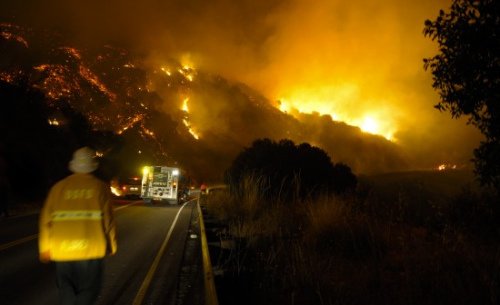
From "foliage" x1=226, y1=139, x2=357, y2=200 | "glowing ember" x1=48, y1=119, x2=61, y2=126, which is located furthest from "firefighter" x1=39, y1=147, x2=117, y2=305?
"glowing ember" x1=48, y1=119, x2=61, y2=126

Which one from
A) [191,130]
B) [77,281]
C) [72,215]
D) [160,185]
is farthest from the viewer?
[191,130]

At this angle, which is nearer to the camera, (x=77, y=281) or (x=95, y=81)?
(x=77, y=281)

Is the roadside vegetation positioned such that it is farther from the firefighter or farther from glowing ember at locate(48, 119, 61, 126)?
glowing ember at locate(48, 119, 61, 126)

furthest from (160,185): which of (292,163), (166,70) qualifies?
(166,70)

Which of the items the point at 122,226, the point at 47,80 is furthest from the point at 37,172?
the point at 47,80

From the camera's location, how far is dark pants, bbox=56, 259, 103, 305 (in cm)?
462

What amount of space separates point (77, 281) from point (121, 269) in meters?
3.97

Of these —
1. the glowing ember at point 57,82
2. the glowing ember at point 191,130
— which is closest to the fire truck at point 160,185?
the glowing ember at point 57,82

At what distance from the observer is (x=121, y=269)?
8.51 m

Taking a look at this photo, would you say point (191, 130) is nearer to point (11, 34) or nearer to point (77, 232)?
point (11, 34)

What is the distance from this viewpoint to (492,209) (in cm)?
1153

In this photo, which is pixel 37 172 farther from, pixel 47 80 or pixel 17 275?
pixel 47 80

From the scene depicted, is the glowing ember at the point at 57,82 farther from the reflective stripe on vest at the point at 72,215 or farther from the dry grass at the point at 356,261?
the reflective stripe on vest at the point at 72,215

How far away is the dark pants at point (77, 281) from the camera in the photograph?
15.2 ft
